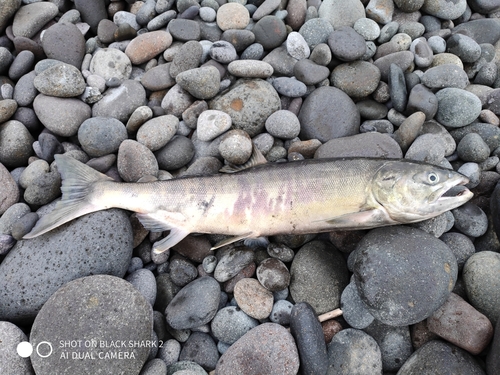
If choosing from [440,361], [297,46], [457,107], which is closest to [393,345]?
[440,361]

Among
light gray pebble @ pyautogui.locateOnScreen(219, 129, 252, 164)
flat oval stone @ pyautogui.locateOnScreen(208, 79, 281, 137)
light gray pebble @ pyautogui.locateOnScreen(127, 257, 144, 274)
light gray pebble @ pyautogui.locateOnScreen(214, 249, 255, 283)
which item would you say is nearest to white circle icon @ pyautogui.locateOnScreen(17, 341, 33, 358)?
light gray pebble @ pyautogui.locateOnScreen(127, 257, 144, 274)

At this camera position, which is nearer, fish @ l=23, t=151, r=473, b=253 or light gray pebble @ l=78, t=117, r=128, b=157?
fish @ l=23, t=151, r=473, b=253

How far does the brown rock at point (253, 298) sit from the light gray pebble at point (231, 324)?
0.09 metres

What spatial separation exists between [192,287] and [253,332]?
0.93m

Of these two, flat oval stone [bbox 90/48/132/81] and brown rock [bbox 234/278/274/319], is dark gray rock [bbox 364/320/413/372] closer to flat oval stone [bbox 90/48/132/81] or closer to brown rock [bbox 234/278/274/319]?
brown rock [bbox 234/278/274/319]

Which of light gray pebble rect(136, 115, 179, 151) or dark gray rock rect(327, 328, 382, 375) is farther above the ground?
light gray pebble rect(136, 115, 179, 151)

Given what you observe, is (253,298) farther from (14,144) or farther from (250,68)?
(14,144)

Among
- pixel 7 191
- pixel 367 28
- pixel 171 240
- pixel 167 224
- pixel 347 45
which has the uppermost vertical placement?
pixel 367 28

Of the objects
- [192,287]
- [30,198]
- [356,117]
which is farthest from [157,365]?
[356,117]

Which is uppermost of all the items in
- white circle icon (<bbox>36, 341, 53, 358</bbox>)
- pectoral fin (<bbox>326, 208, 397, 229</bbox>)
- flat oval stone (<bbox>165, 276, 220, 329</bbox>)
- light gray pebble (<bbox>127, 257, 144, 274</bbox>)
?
pectoral fin (<bbox>326, 208, 397, 229</bbox>)

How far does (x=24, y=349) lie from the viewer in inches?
150

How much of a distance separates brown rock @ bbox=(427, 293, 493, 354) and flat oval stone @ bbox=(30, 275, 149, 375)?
3192 mm

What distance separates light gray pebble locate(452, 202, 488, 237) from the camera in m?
4.59

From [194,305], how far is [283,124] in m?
2.73
